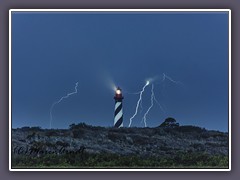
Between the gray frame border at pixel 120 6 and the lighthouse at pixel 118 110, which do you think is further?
the lighthouse at pixel 118 110

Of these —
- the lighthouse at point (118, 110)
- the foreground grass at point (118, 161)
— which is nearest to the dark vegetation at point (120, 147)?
the foreground grass at point (118, 161)

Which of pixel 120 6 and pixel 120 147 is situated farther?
pixel 120 147

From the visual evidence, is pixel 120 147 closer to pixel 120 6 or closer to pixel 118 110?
pixel 118 110

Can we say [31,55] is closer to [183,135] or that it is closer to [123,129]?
[123,129]

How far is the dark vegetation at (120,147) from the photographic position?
9594mm

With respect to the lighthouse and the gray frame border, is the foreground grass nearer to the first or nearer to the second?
the gray frame border

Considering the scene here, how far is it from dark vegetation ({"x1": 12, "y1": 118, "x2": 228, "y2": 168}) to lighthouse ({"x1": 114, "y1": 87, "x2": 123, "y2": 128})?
11 centimetres

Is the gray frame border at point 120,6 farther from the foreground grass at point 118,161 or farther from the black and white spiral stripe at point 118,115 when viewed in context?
the black and white spiral stripe at point 118,115

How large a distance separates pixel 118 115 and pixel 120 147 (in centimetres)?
45

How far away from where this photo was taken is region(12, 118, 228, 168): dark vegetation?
9594 millimetres

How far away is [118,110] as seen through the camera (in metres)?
9.66

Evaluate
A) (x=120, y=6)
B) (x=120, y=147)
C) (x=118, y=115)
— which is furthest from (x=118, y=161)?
(x=120, y=6)

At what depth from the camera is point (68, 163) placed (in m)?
9.57

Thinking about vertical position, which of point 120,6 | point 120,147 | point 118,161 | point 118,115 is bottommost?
point 118,161
